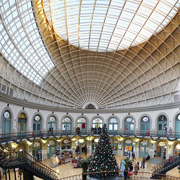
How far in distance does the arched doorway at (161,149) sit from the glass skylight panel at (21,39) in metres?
27.4

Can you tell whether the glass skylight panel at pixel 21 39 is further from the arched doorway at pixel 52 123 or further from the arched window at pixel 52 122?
the arched doorway at pixel 52 123

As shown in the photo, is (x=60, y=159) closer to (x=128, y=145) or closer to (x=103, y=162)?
(x=103, y=162)

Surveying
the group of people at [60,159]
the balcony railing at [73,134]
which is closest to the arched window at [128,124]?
the balcony railing at [73,134]

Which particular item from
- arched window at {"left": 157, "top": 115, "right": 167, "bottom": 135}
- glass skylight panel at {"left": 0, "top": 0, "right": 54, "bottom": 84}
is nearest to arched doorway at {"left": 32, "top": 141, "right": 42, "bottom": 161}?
glass skylight panel at {"left": 0, "top": 0, "right": 54, "bottom": 84}

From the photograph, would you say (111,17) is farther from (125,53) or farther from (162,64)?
(162,64)

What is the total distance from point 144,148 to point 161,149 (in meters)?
3.78

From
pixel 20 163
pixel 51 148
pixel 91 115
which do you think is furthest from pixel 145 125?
pixel 20 163

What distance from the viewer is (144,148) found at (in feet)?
144

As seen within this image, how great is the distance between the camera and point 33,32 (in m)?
30.2

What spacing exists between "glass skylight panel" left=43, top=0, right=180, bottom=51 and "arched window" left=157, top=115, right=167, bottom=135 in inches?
612

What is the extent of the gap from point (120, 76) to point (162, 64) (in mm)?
12409

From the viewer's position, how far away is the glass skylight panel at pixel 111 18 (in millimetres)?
27500

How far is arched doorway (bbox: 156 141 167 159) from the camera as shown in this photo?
39406 millimetres

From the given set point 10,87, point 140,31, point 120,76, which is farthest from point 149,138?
point 10,87
